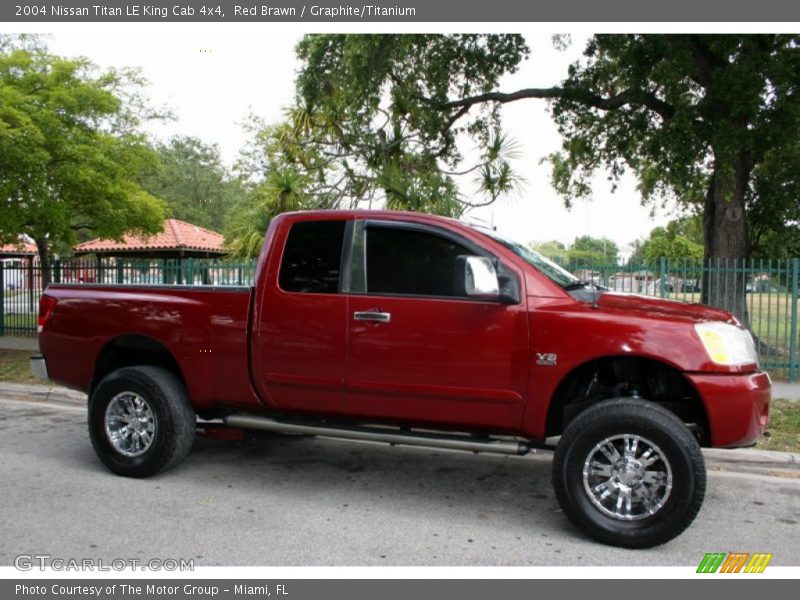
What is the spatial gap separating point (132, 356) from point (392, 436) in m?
2.48

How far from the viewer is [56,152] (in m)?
12.0

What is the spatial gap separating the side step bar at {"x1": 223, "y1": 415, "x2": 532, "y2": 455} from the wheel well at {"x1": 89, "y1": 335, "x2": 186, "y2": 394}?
736 millimetres

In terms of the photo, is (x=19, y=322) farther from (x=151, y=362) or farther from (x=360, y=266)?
(x=360, y=266)

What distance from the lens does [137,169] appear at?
13758 mm

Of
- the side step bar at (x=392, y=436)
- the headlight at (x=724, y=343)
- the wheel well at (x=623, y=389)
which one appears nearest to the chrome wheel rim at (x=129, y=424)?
the side step bar at (x=392, y=436)

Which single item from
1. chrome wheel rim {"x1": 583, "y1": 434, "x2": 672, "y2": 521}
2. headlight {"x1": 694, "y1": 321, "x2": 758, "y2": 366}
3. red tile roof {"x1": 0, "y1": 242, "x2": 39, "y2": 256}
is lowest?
chrome wheel rim {"x1": 583, "y1": 434, "x2": 672, "y2": 521}

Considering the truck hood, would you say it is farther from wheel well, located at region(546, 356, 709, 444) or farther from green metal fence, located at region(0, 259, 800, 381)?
green metal fence, located at region(0, 259, 800, 381)

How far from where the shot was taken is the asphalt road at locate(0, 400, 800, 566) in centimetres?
404

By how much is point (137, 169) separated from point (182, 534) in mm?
11033

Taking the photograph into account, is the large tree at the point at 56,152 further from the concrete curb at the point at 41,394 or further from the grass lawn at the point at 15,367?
the concrete curb at the point at 41,394

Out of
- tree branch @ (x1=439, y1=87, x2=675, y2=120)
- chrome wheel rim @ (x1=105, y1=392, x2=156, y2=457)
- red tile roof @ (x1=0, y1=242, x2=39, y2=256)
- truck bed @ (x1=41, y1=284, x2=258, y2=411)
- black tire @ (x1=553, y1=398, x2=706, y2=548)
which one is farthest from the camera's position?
red tile roof @ (x1=0, y1=242, x2=39, y2=256)

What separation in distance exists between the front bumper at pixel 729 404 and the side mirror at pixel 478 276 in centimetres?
131

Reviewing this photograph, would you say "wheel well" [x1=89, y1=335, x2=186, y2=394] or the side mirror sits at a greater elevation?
the side mirror

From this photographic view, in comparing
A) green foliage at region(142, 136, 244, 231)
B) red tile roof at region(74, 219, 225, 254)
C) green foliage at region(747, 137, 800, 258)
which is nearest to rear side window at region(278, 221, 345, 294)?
green foliage at region(747, 137, 800, 258)
